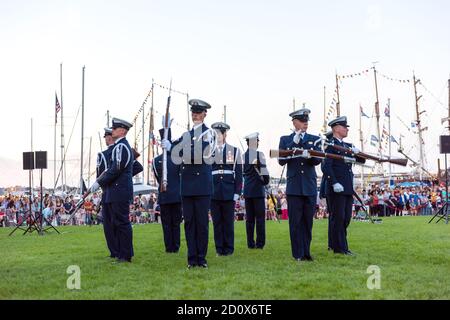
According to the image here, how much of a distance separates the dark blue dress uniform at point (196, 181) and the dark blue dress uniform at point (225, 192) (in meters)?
2.08

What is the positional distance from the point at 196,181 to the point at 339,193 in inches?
122

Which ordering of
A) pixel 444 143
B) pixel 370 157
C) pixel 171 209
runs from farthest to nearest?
pixel 444 143 < pixel 171 209 < pixel 370 157

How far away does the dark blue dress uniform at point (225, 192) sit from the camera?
1048 centimetres

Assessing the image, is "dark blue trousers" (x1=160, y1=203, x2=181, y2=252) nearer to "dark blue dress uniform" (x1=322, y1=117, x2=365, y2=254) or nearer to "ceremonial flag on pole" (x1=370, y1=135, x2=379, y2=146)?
"dark blue dress uniform" (x1=322, y1=117, x2=365, y2=254)

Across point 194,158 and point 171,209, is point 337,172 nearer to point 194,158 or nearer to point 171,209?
point 194,158

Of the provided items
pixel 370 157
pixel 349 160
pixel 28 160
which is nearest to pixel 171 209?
pixel 349 160

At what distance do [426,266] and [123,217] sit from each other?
4.94m

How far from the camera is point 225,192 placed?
10656 millimetres

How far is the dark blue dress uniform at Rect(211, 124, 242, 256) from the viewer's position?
413 inches

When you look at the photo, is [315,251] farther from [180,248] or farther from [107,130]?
[107,130]

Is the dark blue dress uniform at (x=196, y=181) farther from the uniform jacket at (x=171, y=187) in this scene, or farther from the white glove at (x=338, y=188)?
the uniform jacket at (x=171, y=187)

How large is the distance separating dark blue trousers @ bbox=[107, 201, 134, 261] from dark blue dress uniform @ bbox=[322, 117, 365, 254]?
3.72 m
